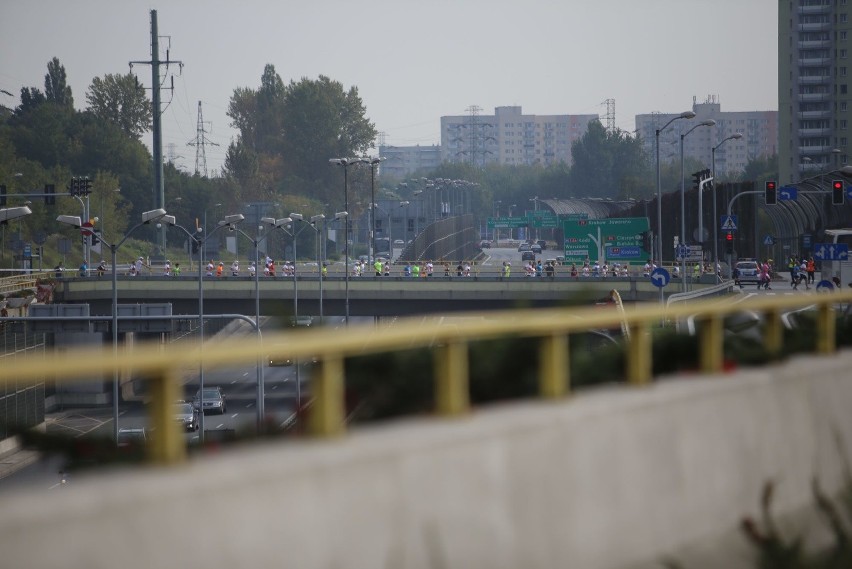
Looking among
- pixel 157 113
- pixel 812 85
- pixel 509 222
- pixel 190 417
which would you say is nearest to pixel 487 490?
pixel 190 417

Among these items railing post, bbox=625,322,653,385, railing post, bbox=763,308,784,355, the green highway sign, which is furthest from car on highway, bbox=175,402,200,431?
the green highway sign

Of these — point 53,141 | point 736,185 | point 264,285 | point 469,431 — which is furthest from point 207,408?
point 53,141

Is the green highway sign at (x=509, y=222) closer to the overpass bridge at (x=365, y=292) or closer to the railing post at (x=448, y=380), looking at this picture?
the overpass bridge at (x=365, y=292)

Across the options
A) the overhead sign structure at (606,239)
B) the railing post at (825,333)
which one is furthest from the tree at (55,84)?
the railing post at (825,333)

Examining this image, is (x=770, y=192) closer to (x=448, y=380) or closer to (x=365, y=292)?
(x=365, y=292)

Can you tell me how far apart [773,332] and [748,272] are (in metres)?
60.7

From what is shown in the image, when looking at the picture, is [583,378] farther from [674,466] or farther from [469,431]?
[469,431]

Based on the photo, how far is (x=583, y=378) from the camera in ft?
25.1

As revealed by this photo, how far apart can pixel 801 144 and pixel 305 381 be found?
156 metres

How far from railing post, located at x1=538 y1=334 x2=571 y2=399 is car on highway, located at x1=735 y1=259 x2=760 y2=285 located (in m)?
59.3

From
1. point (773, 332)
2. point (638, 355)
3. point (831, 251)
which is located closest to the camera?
point (638, 355)

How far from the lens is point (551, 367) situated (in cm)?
702

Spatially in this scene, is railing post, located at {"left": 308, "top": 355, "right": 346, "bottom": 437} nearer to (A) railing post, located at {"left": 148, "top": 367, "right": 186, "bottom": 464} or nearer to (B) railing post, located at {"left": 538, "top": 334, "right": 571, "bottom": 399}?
(A) railing post, located at {"left": 148, "top": 367, "right": 186, "bottom": 464}

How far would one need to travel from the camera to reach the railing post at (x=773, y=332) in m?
9.10
